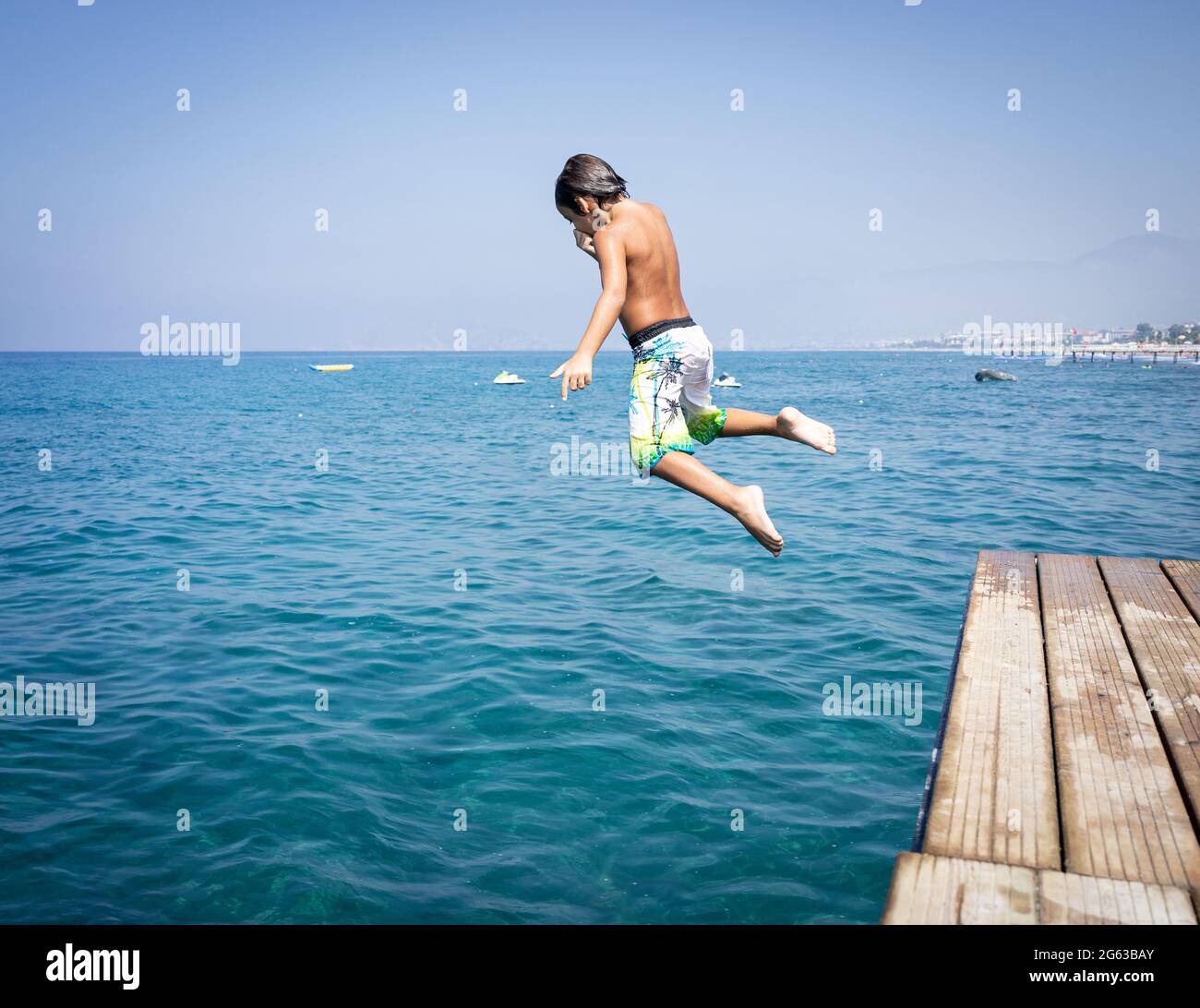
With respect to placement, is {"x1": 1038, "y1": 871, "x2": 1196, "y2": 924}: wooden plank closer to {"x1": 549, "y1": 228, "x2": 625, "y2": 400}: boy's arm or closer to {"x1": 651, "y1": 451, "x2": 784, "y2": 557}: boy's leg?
{"x1": 651, "y1": 451, "x2": 784, "y2": 557}: boy's leg

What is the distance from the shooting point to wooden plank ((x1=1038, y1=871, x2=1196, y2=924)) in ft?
8.66

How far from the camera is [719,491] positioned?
4824mm

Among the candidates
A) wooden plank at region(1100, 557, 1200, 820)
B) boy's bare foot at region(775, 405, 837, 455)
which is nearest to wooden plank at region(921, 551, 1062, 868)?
wooden plank at region(1100, 557, 1200, 820)

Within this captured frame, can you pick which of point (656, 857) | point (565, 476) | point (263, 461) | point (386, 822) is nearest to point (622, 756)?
point (656, 857)

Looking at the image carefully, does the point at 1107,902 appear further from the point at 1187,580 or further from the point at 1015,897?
the point at 1187,580

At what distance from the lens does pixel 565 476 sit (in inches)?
910

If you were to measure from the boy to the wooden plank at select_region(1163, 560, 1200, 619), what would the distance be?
2.90 meters

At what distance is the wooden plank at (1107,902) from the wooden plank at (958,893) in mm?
51

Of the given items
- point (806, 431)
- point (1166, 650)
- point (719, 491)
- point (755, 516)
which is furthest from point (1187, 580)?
point (719, 491)

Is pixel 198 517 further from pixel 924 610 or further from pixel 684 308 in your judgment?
pixel 684 308

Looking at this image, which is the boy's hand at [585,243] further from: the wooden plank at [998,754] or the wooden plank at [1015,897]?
the wooden plank at [1015,897]

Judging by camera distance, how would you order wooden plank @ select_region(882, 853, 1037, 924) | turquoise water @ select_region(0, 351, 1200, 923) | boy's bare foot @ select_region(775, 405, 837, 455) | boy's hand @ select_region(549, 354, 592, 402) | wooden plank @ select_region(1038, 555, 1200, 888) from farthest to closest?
1. turquoise water @ select_region(0, 351, 1200, 923)
2. boy's bare foot @ select_region(775, 405, 837, 455)
3. boy's hand @ select_region(549, 354, 592, 402)
4. wooden plank @ select_region(1038, 555, 1200, 888)
5. wooden plank @ select_region(882, 853, 1037, 924)

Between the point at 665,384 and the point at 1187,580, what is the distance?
4.42 meters
